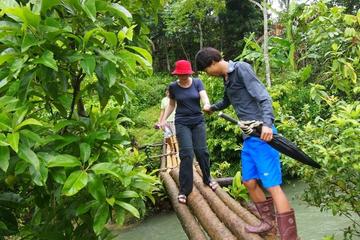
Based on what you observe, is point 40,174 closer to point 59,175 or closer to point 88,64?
point 59,175

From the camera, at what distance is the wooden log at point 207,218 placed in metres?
3.51

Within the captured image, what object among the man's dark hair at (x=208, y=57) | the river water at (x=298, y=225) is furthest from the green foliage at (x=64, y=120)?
the river water at (x=298, y=225)

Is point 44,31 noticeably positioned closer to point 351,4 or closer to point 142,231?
point 142,231

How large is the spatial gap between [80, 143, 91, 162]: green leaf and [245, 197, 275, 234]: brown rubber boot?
1777mm

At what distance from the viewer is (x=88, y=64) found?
5.33 ft

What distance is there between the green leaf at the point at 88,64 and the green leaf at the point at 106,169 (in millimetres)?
354

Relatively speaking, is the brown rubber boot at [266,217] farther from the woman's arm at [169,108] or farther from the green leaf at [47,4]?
the green leaf at [47,4]

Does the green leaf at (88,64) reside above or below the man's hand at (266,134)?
above

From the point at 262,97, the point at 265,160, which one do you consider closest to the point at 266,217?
the point at 265,160

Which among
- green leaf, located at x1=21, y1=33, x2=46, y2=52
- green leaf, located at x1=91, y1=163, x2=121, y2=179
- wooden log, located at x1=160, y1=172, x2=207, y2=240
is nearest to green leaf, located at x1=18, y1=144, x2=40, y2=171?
green leaf, located at x1=91, y1=163, x2=121, y2=179

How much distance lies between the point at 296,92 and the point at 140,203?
8866mm

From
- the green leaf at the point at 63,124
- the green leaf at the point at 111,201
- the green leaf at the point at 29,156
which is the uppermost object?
the green leaf at the point at 63,124

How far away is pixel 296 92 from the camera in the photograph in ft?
34.0

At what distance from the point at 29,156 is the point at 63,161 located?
14 cm
